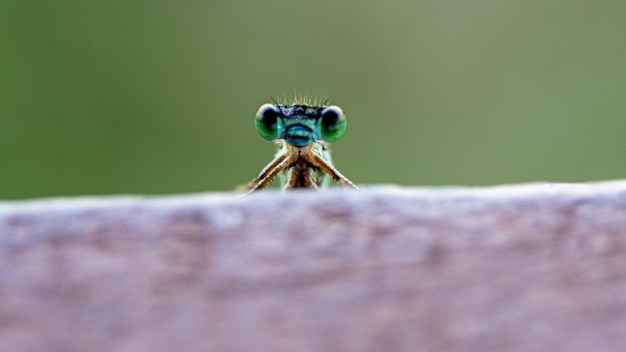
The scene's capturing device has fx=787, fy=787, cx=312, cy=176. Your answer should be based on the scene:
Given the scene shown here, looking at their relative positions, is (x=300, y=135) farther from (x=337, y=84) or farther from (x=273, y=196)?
(x=337, y=84)

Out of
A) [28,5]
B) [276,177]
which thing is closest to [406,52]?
[28,5]

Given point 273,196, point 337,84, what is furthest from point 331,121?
point 337,84

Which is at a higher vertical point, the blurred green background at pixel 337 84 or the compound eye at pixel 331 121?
the blurred green background at pixel 337 84

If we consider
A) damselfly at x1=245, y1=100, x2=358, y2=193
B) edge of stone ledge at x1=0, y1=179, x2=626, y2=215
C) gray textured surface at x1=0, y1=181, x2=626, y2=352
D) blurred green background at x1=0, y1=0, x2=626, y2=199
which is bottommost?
gray textured surface at x1=0, y1=181, x2=626, y2=352

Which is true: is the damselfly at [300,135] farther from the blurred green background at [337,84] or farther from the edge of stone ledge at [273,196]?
the blurred green background at [337,84]

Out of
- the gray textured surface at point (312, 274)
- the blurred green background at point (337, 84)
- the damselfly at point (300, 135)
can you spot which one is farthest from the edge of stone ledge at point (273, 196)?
the blurred green background at point (337, 84)

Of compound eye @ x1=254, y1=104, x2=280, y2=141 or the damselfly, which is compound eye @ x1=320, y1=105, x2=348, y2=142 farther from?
compound eye @ x1=254, y1=104, x2=280, y2=141

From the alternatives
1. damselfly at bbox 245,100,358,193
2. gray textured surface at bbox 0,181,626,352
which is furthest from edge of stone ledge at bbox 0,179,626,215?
damselfly at bbox 245,100,358,193
